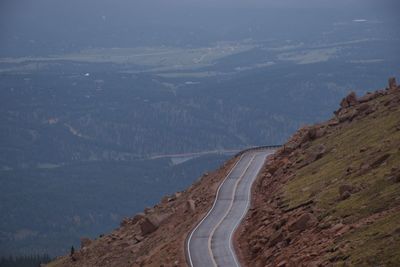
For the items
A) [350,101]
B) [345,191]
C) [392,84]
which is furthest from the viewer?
[350,101]

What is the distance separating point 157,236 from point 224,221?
6.12 meters

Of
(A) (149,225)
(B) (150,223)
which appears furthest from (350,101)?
(A) (149,225)

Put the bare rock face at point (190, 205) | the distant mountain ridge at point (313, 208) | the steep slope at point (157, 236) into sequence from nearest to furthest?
the distant mountain ridge at point (313, 208) → the steep slope at point (157, 236) → the bare rock face at point (190, 205)

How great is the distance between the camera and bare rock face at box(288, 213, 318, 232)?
41.3 m

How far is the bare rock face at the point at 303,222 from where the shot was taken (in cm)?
4134

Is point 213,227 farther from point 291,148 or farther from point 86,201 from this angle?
point 86,201

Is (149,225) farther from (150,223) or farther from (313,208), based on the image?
(313,208)

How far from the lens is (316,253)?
119ft

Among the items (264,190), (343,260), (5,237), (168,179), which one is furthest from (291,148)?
(168,179)

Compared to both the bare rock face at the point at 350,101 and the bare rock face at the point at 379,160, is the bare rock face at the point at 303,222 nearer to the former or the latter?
the bare rock face at the point at 379,160

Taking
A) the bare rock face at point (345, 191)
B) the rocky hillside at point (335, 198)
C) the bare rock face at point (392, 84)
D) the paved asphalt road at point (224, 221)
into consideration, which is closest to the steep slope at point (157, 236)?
the paved asphalt road at point (224, 221)

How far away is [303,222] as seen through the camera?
4175 cm

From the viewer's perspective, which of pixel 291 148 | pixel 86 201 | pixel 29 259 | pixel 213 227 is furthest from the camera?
pixel 86 201

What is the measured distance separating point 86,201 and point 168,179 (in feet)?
72.6
